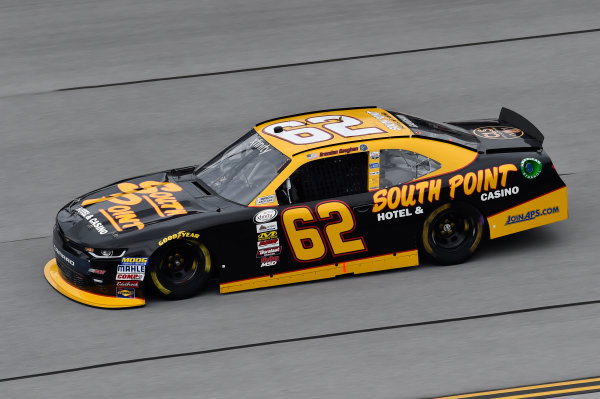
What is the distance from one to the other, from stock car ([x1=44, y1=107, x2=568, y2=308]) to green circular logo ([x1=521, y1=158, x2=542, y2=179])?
0.04 feet

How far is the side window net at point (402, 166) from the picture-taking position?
31.4 feet

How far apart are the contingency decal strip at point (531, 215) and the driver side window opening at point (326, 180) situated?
1.41 meters

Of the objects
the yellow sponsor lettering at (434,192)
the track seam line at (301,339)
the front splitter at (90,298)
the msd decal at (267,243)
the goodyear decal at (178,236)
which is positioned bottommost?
the track seam line at (301,339)

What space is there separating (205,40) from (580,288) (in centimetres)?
839

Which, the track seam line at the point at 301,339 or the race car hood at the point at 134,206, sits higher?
the race car hood at the point at 134,206

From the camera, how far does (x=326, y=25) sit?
52.7ft

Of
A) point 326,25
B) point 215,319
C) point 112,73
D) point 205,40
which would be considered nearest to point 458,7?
point 326,25

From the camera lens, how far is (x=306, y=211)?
9297 mm

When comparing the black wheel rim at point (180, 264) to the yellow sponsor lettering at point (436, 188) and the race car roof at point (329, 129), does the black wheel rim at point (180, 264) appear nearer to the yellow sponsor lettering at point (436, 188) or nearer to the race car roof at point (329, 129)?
the race car roof at point (329, 129)

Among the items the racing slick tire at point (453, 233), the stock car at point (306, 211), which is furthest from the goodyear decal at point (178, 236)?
the racing slick tire at point (453, 233)

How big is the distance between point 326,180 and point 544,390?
289cm

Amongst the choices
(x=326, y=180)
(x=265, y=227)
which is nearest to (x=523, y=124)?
(x=326, y=180)

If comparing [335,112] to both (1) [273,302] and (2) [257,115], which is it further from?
(2) [257,115]

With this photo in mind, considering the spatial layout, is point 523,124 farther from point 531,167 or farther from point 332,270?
point 332,270
